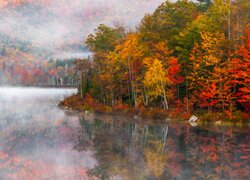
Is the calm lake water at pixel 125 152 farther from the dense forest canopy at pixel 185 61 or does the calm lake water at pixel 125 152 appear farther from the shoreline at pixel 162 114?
the dense forest canopy at pixel 185 61

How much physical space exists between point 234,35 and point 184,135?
18274 millimetres

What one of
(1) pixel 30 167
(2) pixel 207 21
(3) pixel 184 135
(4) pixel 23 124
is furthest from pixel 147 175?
(2) pixel 207 21

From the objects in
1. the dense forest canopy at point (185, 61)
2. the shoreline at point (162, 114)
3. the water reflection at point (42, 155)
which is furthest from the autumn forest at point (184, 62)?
the water reflection at point (42, 155)

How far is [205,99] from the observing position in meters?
43.0

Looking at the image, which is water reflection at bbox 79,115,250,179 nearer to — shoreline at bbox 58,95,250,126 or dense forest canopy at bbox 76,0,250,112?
shoreline at bbox 58,95,250,126

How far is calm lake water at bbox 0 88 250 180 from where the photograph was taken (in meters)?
19.8

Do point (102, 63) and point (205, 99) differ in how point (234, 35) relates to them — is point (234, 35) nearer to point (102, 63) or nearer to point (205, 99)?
point (205, 99)

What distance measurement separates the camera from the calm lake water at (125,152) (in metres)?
19.8

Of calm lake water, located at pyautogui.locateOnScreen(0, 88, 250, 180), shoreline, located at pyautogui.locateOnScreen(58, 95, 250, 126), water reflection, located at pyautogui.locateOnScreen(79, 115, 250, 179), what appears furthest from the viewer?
shoreline, located at pyautogui.locateOnScreen(58, 95, 250, 126)

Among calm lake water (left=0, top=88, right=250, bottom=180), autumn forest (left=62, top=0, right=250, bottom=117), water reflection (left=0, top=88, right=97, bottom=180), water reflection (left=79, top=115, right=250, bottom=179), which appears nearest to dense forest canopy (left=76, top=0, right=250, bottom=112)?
autumn forest (left=62, top=0, right=250, bottom=117)

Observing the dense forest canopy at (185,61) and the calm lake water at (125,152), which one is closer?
the calm lake water at (125,152)

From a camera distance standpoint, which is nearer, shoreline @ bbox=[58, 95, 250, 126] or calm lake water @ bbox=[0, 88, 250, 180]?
calm lake water @ bbox=[0, 88, 250, 180]

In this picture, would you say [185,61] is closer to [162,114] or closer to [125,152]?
[162,114]

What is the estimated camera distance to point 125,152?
2569 cm
